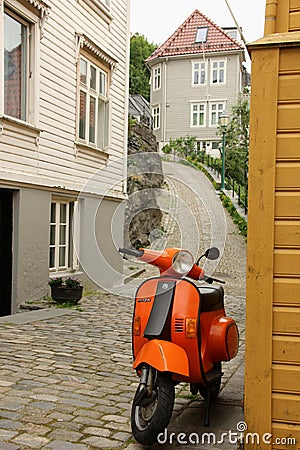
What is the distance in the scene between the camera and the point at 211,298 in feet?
14.8

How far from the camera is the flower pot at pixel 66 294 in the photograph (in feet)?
35.4

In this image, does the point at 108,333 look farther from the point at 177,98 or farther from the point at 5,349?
the point at 177,98

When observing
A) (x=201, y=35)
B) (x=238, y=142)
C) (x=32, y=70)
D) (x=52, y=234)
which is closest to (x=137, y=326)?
(x=32, y=70)

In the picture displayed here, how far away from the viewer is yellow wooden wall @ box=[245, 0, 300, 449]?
3.59 metres

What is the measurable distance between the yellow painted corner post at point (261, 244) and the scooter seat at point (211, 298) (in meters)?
0.74

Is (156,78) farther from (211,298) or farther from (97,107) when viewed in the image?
(211,298)

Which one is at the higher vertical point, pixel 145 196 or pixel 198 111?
pixel 198 111

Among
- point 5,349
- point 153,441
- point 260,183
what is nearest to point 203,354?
point 153,441

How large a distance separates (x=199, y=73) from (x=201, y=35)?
377 cm

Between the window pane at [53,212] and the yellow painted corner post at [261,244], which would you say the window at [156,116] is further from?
the yellow painted corner post at [261,244]

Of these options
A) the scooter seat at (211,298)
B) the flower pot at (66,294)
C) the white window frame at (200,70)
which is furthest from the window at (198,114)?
the scooter seat at (211,298)

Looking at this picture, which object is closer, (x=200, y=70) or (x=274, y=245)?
(x=274, y=245)

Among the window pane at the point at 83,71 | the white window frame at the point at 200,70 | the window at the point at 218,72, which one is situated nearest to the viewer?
the window pane at the point at 83,71

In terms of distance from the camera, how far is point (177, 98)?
148ft
